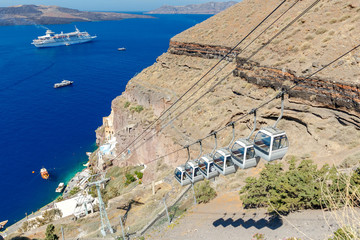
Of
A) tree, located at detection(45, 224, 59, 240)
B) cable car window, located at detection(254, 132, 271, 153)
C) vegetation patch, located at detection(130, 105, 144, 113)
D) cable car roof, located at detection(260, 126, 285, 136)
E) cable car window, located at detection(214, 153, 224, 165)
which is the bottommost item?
tree, located at detection(45, 224, 59, 240)

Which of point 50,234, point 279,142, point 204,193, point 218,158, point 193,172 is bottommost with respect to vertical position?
point 50,234

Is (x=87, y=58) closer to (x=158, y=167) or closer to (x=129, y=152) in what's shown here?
(x=129, y=152)

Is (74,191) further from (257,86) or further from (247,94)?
(257,86)

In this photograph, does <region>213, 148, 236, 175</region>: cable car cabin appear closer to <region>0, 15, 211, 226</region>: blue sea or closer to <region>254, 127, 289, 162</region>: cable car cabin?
<region>254, 127, 289, 162</region>: cable car cabin

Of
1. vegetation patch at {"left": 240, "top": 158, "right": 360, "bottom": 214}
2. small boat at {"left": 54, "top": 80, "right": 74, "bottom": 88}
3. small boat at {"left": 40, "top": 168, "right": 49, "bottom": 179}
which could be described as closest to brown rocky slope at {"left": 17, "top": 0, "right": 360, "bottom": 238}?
vegetation patch at {"left": 240, "top": 158, "right": 360, "bottom": 214}

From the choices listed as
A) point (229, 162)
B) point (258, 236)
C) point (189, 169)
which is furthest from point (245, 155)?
point (258, 236)
